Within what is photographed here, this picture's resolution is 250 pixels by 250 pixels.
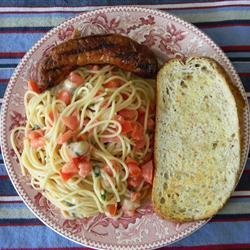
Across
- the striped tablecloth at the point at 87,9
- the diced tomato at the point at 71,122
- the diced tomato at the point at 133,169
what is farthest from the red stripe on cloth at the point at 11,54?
the diced tomato at the point at 133,169

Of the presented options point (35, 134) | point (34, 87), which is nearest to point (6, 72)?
point (34, 87)

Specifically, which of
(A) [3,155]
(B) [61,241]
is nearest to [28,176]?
(A) [3,155]

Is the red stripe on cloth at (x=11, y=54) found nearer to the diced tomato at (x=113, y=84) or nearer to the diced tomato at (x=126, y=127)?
the diced tomato at (x=113, y=84)

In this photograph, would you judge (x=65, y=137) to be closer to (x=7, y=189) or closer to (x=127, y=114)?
(x=127, y=114)

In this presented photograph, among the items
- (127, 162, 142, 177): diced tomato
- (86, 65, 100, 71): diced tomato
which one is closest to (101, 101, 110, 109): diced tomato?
(86, 65, 100, 71): diced tomato

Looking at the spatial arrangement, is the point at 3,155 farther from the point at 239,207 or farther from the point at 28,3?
the point at 239,207
